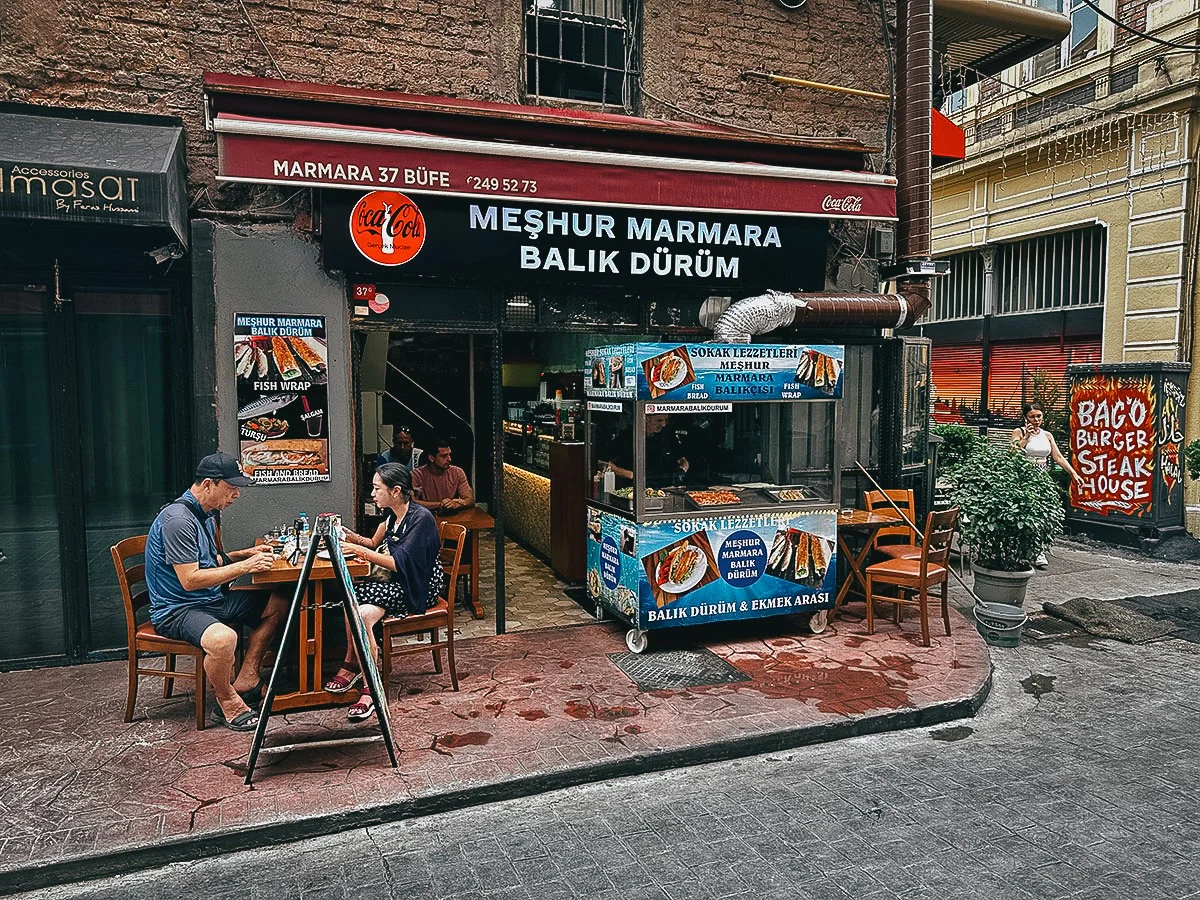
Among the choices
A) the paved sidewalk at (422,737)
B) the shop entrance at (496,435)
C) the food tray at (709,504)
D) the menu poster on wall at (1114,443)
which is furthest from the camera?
the menu poster on wall at (1114,443)

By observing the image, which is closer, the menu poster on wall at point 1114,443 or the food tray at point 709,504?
the food tray at point 709,504

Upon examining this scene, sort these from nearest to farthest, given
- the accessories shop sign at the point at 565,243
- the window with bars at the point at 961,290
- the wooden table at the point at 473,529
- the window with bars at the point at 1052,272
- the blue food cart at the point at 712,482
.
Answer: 1. the accessories shop sign at the point at 565,243
2. the blue food cart at the point at 712,482
3. the wooden table at the point at 473,529
4. the window with bars at the point at 1052,272
5. the window with bars at the point at 961,290

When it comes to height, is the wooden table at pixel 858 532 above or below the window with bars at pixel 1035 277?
below

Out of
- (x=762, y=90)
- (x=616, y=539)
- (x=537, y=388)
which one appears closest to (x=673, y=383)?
(x=616, y=539)

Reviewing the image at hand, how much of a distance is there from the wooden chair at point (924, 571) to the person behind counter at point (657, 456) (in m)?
1.97

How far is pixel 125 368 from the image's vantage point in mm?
6762

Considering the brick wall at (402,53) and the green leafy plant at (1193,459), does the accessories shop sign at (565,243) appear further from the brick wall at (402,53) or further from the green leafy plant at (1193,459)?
the green leafy plant at (1193,459)

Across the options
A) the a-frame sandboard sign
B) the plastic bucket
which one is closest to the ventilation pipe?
the plastic bucket

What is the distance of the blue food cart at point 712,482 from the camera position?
6.82 metres

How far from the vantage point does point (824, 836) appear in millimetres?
4301

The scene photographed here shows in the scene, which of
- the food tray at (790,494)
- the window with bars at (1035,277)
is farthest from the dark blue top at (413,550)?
the window with bars at (1035,277)

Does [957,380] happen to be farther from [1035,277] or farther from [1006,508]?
[1006,508]

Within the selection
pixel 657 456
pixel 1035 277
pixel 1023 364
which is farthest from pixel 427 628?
pixel 1035 277

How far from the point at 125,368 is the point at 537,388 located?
7.37m
